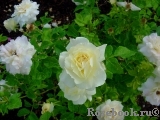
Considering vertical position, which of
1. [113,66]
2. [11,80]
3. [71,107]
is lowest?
[71,107]

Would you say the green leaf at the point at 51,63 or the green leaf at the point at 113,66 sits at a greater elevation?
the green leaf at the point at 113,66

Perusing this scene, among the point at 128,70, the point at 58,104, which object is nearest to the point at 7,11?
the point at 58,104

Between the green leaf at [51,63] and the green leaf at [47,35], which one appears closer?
the green leaf at [51,63]

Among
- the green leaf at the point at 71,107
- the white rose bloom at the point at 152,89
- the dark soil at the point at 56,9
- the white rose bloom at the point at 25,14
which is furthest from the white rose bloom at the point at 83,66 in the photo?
the dark soil at the point at 56,9

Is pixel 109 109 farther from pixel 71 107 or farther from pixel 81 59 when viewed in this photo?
pixel 81 59

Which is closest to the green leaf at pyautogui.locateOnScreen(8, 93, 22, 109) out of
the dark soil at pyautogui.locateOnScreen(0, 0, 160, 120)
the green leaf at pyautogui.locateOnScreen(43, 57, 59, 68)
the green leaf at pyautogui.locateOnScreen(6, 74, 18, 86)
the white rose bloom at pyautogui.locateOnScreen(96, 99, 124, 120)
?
the green leaf at pyautogui.locateOnScreen(6, 74, 18, 86)

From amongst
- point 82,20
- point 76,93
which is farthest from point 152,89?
point 82,20

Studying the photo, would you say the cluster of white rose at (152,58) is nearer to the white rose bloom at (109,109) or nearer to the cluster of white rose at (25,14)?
the white rose bloom at (109,109)
